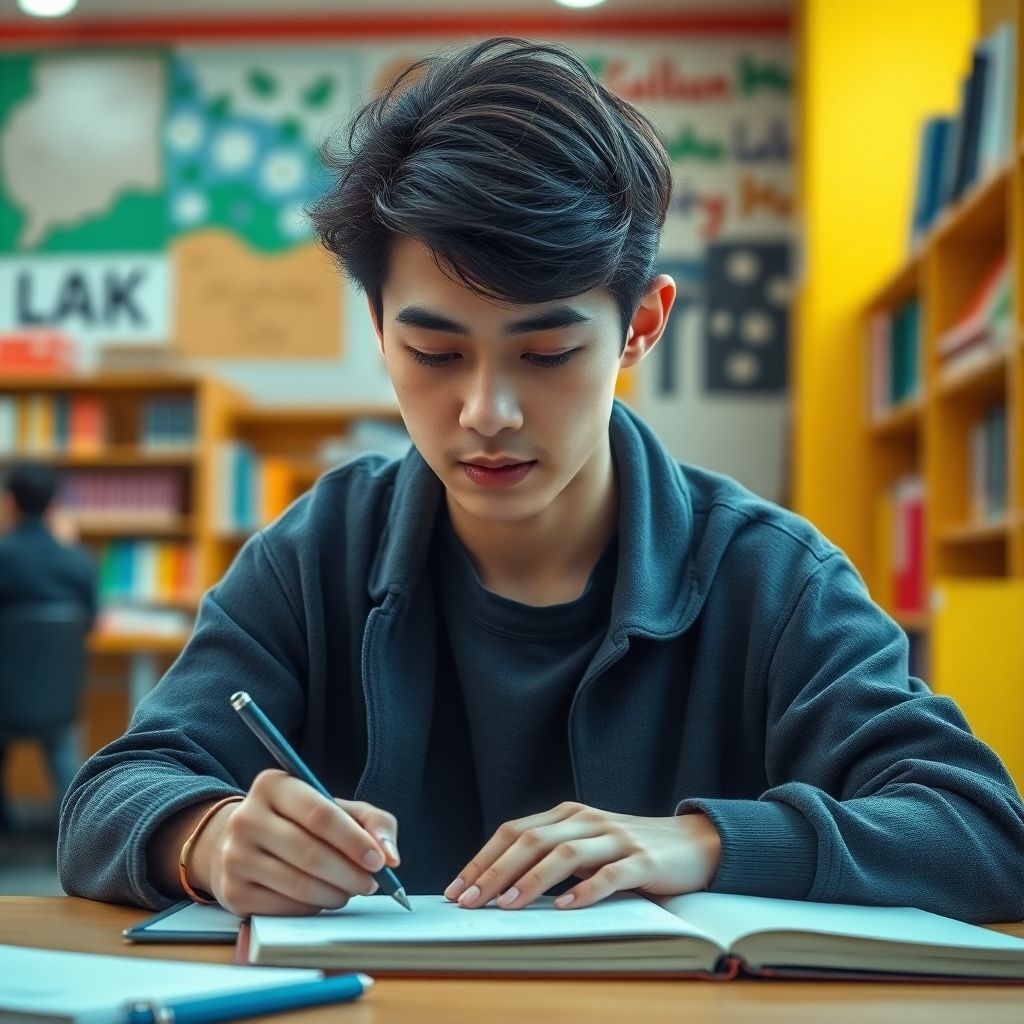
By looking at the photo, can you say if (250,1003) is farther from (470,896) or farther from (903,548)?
(903,548)

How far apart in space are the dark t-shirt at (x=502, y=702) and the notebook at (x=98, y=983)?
508mm

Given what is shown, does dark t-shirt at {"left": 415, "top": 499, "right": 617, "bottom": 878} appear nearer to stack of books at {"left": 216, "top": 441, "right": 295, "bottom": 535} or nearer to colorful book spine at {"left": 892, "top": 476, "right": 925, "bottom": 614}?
colorful book spine at {"left": 892, "top": 476, "right": 925, "bottom": 614}

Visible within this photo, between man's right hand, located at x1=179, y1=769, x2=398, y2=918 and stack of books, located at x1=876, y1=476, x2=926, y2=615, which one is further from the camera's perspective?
stack of books, located at x1=876, y1=476, x2=926, y2=615

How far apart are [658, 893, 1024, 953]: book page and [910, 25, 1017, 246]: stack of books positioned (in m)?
2.24

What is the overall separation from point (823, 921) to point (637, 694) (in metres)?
0.40

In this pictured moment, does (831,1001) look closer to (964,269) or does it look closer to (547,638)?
(547,638)

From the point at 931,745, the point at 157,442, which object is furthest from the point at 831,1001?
the point at 157,442

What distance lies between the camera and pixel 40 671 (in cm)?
424

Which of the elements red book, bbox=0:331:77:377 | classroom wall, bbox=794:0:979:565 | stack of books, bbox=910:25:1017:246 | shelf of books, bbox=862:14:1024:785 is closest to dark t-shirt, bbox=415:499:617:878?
shelf of books, bbox=862:14:1024:785

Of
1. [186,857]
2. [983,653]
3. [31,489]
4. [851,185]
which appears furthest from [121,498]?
[186,857]

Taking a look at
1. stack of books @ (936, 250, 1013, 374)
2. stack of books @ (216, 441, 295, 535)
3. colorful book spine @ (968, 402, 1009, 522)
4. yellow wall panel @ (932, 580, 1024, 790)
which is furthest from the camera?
stack of books @ (216, 441, 295, 535)

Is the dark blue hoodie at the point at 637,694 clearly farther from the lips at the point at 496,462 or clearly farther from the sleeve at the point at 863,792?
the lips at the point at 496,462

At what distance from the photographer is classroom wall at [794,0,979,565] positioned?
4363 mm

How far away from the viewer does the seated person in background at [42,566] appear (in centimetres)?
469
